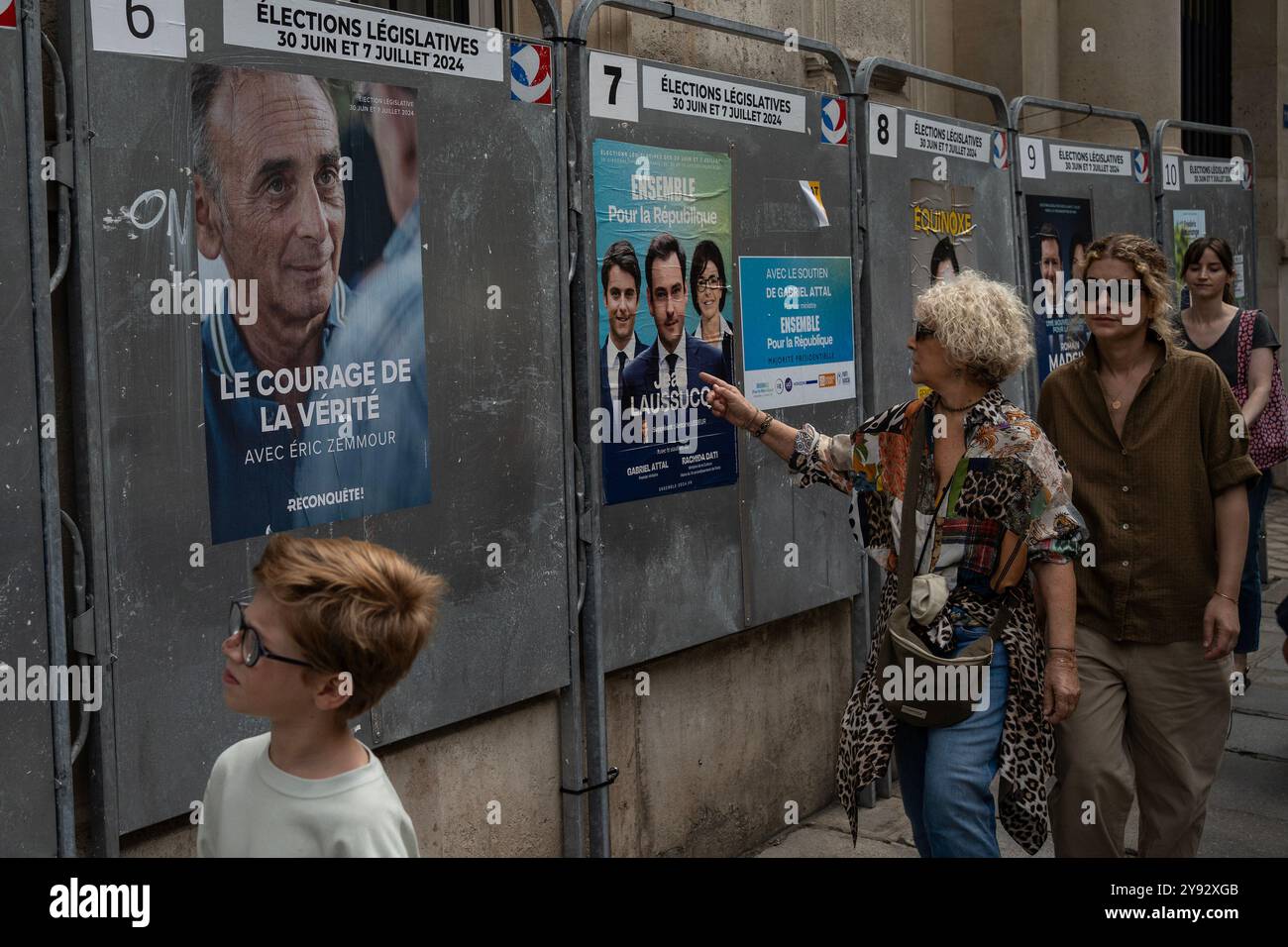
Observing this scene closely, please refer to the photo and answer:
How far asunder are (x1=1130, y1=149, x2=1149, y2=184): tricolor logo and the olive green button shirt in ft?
14.8

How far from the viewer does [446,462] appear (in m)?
4.17

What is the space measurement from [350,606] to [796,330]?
359 centimetres

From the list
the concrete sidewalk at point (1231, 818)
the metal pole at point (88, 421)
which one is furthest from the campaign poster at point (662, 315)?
the metal pole at point (88, 421)

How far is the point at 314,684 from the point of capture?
7.40 ft

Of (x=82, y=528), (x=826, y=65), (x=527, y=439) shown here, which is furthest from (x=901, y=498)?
(x=826, y=65)

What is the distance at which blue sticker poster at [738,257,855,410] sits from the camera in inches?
212

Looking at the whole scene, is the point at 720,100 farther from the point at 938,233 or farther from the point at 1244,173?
the point at 1244,173

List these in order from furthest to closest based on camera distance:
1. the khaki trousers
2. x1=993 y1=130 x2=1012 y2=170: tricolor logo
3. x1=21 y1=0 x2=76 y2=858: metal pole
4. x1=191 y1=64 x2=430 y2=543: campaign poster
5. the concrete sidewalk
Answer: x1=993 y1=130 x2=1012 y2=170: tricolor logo, the concrete sidewalk, the khaki trousers, x1=191 y1=64 x2=430 y2=543: campaign poster, x1=21 y1=0 x2=76 y2=858: metal pole

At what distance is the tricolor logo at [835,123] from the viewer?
5.77 metres

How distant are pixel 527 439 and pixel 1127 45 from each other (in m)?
8.33

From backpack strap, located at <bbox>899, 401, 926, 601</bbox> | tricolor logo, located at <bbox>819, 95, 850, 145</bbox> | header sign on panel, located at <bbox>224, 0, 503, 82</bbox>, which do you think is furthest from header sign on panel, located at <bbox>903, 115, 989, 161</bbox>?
backpack strap, located at <bbox>899, 401, 926, 601</bbox>

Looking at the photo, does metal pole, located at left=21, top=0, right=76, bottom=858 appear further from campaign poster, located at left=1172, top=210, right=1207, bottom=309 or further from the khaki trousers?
campaign poster, located at left=1172, top=210, right=1207, bottom=309

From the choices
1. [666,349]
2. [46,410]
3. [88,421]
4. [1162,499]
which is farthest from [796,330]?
[46,410]
